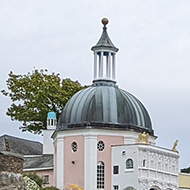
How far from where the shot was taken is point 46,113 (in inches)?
2955

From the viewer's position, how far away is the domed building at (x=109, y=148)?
197ft

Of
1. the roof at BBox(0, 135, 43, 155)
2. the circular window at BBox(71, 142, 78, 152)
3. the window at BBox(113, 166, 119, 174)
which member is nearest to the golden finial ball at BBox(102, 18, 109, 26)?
the circular window at BBox(71, 142, 78, 152)

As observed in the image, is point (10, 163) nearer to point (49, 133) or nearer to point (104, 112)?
point (104, 112)

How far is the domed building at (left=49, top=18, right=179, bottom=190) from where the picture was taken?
197ft

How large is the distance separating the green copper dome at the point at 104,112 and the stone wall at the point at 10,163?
32.5 metres

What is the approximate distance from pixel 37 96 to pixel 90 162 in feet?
50.7

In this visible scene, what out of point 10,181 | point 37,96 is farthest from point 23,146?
point 10,181

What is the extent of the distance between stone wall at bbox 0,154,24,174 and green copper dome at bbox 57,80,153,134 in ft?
107

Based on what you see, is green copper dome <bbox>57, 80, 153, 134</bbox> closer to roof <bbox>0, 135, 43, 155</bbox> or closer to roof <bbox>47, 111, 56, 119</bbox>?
roof <bbox>47, 111, 56, 119</bbox>

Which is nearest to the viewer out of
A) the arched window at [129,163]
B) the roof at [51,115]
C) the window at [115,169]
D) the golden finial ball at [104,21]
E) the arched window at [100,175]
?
the arched window at [129,163]

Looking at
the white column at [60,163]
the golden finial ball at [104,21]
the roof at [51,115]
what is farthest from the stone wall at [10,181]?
the roof at [51,115]

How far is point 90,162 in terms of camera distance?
60.8 metres

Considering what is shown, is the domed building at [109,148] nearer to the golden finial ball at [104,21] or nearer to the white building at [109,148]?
the white building at [109,148]

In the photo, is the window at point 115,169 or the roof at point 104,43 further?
the roof at point 104,43
